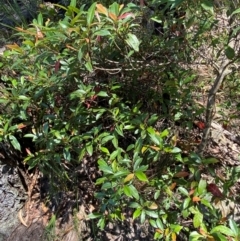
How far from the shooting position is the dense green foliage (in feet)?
6.19

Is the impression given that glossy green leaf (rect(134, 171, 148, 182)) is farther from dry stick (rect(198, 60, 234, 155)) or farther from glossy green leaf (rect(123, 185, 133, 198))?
dry stick (rect(198, 60, 234, 155))

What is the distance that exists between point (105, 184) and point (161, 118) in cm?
64

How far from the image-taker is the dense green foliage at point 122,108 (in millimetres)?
1888

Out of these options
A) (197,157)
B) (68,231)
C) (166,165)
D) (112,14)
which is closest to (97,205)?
(68,231)

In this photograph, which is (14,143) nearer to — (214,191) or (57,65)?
(57,65)

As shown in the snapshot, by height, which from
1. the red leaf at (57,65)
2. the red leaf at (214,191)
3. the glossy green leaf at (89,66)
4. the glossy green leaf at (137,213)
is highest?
the glossy green leaf at (89,66)

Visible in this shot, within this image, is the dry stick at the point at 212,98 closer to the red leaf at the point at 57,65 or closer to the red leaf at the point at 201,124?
the red leaf at the point at 201,124

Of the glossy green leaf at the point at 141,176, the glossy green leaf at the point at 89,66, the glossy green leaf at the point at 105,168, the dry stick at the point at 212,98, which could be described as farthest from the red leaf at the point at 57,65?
the dry stick at the point at 212,98

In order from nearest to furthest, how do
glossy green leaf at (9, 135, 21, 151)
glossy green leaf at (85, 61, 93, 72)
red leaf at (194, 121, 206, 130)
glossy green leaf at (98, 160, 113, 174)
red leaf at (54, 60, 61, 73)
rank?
1. glossy green leaf at (85, 61, 93, 72)
2. glossy green leaf at (98, 160, 113, 174)
3. red leaf at (54, 60, 61, 73)
4. red leaf at (194, 121, 206, 130)
5. glossy green leaf at (9, 135, 21, 151)

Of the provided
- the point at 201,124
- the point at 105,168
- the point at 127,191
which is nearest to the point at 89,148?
the point at 105,168

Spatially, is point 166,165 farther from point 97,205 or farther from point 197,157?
point 97,205

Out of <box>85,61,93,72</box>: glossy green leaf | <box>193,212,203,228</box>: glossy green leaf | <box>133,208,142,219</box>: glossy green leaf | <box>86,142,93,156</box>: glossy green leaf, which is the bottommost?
<box>193,212,203,228</box>: glossy green leaf

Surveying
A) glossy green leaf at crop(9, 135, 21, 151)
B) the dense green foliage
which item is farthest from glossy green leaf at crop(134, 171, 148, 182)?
glossy green leaf at crop(9, 135, 21, 151)

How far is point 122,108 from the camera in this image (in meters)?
2.31
